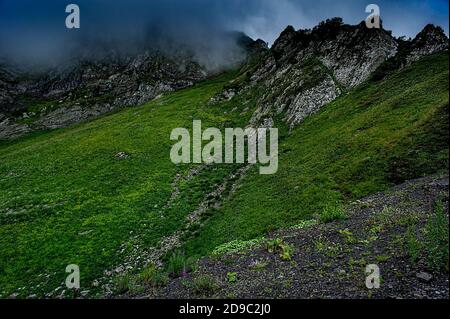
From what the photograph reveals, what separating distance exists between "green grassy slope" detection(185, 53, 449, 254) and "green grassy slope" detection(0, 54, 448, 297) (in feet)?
0.45

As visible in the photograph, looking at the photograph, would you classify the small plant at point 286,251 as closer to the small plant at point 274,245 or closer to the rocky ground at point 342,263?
the rocky ground at point 342,263

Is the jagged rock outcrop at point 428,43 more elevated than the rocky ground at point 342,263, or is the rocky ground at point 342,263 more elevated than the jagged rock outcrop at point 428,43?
the jagged rock outcrop at point 428,43

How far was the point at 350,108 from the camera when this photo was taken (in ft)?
179

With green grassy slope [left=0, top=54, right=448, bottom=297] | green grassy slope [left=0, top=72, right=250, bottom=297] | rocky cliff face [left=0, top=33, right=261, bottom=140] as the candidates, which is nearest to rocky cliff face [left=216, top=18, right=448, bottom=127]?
green grassy slope [left=0, top=54, right=448, bottom=297]

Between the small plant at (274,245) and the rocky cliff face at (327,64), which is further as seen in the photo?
the rocky cliff face at (327,64)

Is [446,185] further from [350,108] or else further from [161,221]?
[350,108]

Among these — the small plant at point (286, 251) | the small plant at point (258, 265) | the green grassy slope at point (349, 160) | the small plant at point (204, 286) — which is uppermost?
the green grassy slope at point (349, 160)
